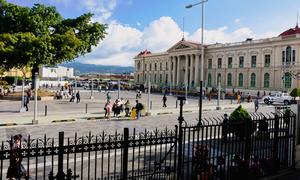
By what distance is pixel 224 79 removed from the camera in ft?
277

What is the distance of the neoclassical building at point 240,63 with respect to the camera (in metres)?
64.9

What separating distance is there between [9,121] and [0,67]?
23.1 meters

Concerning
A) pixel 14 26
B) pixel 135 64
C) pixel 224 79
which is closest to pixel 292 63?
pixel 224 79

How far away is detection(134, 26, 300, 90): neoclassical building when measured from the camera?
64.9m

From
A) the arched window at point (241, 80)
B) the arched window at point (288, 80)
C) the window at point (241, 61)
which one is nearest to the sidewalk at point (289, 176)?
the arched window at point (288, 80)

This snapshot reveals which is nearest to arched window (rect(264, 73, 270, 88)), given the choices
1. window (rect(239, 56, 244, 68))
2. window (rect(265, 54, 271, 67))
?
window (rect(265, 54, 271, 67))

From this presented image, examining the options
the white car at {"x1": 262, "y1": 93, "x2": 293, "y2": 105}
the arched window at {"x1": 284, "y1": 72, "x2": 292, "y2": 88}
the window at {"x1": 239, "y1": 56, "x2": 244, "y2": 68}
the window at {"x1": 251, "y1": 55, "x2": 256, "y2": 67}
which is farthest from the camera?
the window at {"x1": 239, "y1": 56, "x2": 244, "y2": 68}

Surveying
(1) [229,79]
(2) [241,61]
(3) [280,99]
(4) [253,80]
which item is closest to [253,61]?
(2) [241,61]

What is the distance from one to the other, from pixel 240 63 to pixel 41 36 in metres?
52.7

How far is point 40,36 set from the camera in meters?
40.6

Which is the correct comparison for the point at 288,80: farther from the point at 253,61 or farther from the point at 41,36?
the point at 41,36

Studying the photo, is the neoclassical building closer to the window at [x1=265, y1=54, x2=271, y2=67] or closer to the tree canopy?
the window at [x1=265, y1=54, x2=271, y2=67]

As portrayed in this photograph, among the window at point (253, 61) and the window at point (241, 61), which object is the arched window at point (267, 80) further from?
the window at point (241, 61)

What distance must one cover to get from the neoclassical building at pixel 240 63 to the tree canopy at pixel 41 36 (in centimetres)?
1737
